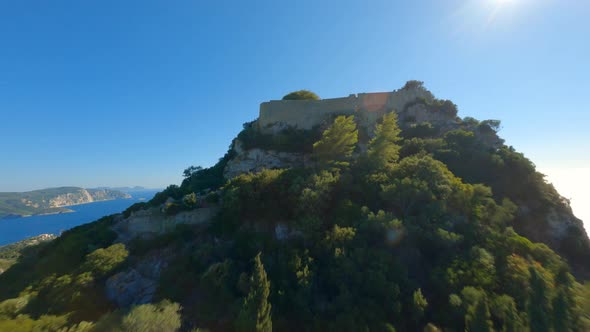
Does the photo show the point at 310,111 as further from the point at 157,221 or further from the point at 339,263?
the point at 157,221

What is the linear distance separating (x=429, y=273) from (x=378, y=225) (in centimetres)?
376

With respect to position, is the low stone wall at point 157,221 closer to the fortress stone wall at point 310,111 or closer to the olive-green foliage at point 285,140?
the olive-green foliage at point 285,140

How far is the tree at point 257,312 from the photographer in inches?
341

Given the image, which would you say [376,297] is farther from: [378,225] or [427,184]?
[427,184]

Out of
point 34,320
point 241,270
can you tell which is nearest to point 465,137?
point 241,270

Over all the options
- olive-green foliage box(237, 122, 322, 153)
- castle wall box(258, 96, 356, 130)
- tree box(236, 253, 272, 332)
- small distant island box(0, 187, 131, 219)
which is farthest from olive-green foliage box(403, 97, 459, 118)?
small distant island box(0, 187, 131, 219)

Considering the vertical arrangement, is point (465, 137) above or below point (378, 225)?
above

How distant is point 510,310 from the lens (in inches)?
364

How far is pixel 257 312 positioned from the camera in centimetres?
891

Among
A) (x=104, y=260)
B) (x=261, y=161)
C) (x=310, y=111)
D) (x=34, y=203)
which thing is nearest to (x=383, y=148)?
(x=310, y=111)

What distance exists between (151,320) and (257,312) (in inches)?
176

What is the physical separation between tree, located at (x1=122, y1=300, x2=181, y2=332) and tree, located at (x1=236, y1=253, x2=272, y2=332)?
2.83 metres

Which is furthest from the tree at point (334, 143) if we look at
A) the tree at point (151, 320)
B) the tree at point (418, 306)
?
the tree at point (151, 320)

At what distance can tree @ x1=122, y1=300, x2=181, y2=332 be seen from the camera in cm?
829
